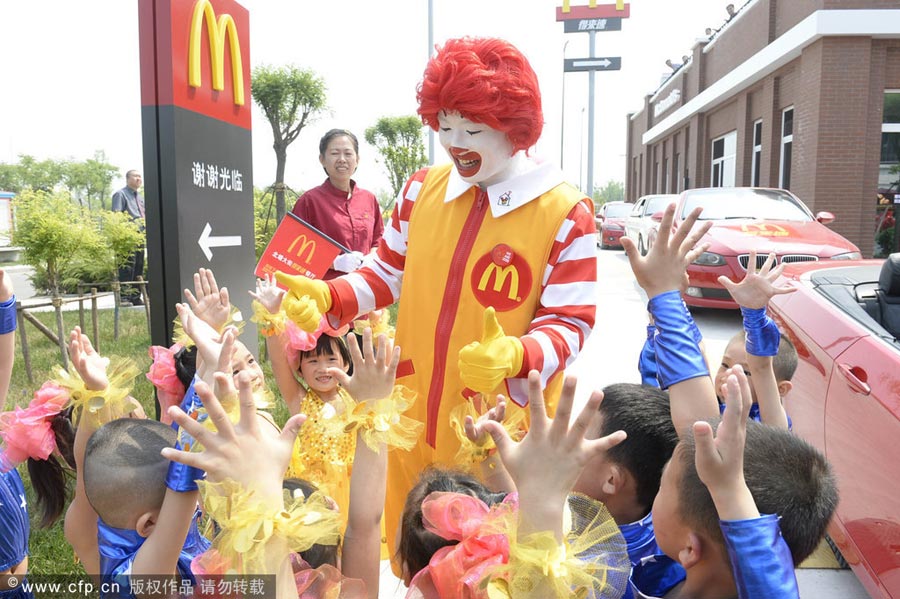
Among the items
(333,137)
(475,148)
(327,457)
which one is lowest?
(327,457)

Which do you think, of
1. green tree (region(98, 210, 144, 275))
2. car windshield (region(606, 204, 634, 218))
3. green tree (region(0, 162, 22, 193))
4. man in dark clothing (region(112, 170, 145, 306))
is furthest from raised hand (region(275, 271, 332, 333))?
green tree (region(0, 162, 22, 193))

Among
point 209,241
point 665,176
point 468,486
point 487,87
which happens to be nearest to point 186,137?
point 209,241

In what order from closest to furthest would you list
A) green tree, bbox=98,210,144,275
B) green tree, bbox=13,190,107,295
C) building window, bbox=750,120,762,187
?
green tree, bbox=13,190,107,295, green tree, bbox=98,210,144,275, building window, bbox=750,120,762,187

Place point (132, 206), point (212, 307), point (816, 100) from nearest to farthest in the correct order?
point (212, 307) → point (132, 206) → point (816, 100)

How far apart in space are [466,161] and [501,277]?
35 cm

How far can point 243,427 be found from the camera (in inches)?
45.9

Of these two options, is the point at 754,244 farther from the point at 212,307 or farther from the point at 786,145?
the point at 786,145

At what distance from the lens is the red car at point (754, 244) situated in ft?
22.3

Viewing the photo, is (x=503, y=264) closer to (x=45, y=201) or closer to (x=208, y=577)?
(x=208, y=577)

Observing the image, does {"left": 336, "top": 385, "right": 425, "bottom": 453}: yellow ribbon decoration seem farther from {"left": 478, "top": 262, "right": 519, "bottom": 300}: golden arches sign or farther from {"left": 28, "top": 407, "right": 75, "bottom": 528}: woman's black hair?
{"left": 28, "top": 407, "right": 75, "bottom": 528}: woman's black hair

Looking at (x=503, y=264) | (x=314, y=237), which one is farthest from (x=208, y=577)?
(x=314, y=237)

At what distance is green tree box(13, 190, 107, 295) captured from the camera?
506 cm

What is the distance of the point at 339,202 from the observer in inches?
171

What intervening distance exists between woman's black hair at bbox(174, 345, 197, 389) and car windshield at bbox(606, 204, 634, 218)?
63.1 feet
